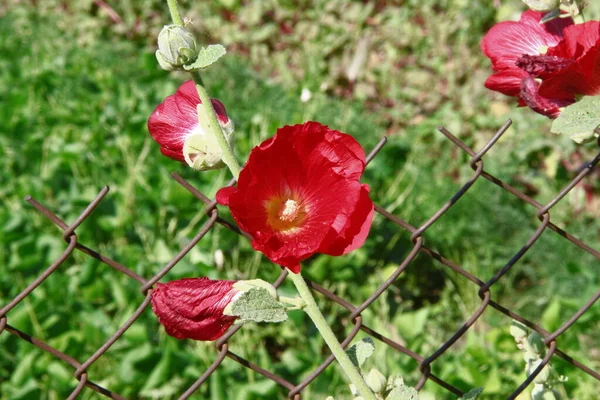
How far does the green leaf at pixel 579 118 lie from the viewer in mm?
865

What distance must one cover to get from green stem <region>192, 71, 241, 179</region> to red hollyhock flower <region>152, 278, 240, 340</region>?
0.11 meters

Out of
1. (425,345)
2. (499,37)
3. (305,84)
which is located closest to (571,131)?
(499,37)

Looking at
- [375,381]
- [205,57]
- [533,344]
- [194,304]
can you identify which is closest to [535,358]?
[533,344]

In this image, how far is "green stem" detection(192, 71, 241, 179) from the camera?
0.75m

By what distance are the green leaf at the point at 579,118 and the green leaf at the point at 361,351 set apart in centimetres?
30

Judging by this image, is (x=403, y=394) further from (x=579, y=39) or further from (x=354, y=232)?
(x=579, y=39)

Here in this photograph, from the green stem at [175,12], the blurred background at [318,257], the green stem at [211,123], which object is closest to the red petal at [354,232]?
the green stem at [211,123]

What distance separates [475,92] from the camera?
11.5 feet

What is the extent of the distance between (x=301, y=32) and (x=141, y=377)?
9.01ft

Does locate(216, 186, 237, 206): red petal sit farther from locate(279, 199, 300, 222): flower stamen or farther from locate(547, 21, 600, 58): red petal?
locate(547, 21, 600, 58): red petal

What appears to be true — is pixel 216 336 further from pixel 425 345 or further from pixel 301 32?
pixel 301 32

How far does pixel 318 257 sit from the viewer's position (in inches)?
88.4

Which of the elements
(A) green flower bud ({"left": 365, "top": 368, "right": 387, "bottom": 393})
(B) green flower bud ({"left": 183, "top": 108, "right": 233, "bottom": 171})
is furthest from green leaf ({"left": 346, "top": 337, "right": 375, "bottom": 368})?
(B) green flower bud ({"left": 183, "top": 108, "right": 233, "bottom": 171})

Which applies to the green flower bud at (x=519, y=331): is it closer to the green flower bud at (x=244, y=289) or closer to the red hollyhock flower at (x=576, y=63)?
the red hollyhock flower at (x=576, y=63)
